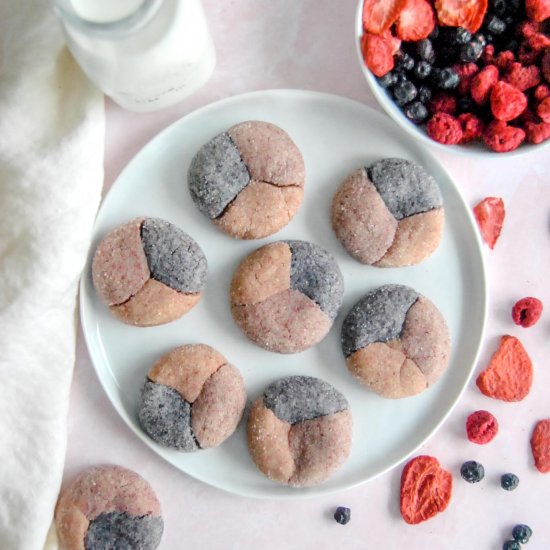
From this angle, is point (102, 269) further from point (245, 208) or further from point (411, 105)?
point (411, 105)

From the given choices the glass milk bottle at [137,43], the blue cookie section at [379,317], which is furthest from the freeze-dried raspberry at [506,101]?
the glass milk bottle at [137,43]

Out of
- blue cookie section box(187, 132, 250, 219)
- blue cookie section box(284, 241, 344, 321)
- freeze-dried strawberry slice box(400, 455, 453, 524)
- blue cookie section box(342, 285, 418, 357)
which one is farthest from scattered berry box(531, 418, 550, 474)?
blue cookie section box(187, 132, 250, 219)

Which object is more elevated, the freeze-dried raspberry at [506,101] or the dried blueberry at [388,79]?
the dried blueberry at [388,79]

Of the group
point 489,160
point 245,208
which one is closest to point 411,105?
point 489,160

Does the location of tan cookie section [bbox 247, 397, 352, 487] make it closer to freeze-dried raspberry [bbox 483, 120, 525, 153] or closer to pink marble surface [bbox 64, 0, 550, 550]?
pink marble surface [bbox 64, 0, 550, 550]

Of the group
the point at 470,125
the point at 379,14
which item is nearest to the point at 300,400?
the point at 470,125

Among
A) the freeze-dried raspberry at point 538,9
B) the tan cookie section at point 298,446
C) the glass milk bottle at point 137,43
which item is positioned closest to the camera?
the glass milk bottle at point 137,43

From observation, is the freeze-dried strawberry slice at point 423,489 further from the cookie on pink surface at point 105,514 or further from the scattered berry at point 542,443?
the cookie on pink surface at point 105,514
